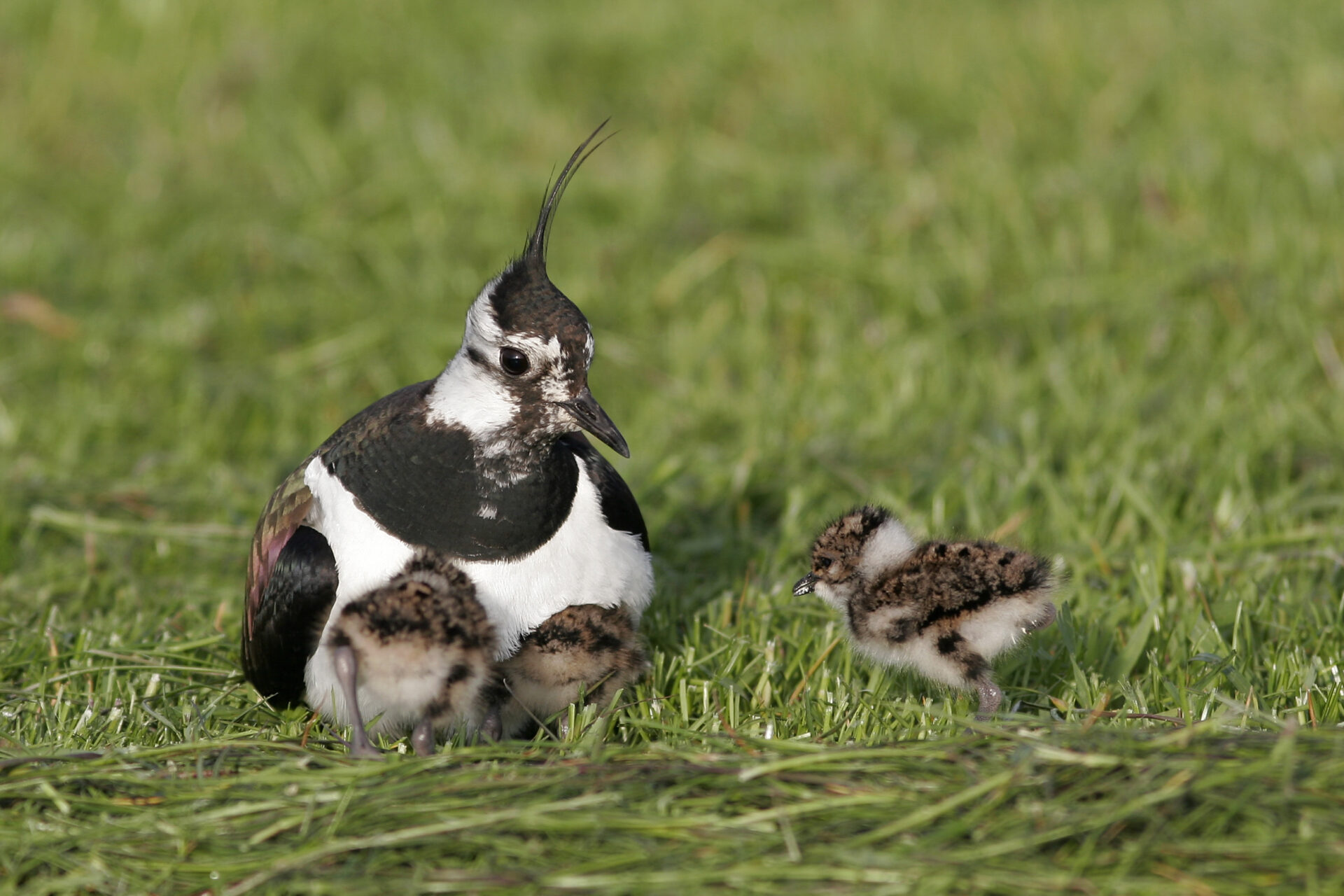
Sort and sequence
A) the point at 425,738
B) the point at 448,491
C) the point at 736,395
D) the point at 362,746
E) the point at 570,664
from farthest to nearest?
the point at 736,395
the point at 448,491
the point at 570,664
the point at 425,738
the point at 362,746

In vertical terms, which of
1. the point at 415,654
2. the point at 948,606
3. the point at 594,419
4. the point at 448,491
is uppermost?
the point at 594,419

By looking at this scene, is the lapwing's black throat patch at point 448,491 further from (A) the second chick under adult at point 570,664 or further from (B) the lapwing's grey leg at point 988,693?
(B) the lapwing's grey leg at point 988,693

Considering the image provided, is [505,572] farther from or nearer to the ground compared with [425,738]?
farther from the ground

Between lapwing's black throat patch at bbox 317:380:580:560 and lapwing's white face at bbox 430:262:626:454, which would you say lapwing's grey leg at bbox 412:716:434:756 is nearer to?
lapwing's black throat patch at bbox 317:380:580:560

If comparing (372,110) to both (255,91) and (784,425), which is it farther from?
(784,425)

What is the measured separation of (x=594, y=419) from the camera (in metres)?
4.24

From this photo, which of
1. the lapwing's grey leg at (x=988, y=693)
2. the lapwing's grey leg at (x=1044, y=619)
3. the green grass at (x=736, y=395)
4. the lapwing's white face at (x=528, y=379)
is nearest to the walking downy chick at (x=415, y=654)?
the green grass at (x=736, y=395)

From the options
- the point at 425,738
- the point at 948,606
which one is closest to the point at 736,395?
the point at 948,606

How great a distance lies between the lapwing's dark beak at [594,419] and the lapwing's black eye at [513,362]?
159mm

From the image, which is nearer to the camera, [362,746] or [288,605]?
[362,746]

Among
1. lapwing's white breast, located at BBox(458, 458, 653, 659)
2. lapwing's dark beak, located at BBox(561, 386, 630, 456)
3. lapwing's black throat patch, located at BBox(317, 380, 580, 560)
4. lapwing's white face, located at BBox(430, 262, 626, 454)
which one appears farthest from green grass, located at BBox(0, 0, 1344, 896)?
lapwing's white face, located at BBox(430, 262, 626, 454)

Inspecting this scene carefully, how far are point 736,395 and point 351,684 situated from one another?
3715mm

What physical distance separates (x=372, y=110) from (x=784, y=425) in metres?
4.34

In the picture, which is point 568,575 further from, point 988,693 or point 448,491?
point 988,693
